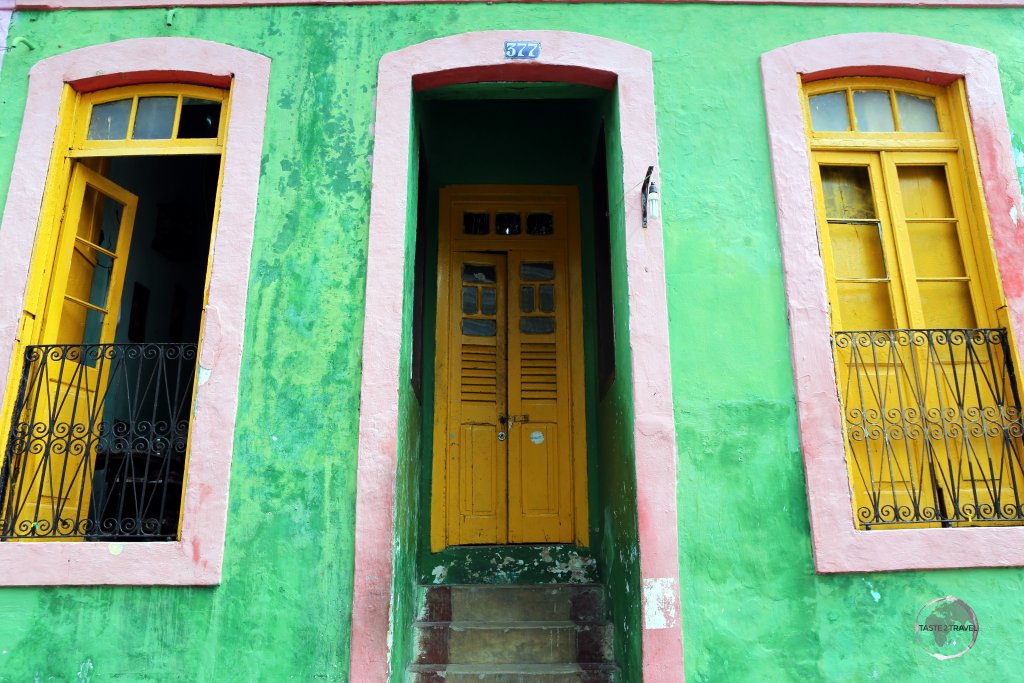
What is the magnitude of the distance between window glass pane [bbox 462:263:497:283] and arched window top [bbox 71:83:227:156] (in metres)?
2.17

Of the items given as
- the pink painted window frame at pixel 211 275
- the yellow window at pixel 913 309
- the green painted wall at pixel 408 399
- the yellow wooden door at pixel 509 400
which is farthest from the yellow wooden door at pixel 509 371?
the yellow window at pixel 913 309

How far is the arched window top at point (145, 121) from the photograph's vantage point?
5.09 m

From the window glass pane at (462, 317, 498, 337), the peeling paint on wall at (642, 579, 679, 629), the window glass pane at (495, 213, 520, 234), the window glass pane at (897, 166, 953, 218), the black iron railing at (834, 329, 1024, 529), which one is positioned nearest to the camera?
the peeling paint on wall at (642, 579, 679, 629)

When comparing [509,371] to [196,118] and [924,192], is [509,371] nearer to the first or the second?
[196,118]

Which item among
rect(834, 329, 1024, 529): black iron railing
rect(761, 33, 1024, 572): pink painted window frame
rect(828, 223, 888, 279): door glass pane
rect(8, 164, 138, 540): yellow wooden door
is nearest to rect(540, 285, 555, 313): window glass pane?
rect(761, 33, 1024, 572): pink painted window frame

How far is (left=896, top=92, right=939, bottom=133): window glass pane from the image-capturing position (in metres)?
5.16

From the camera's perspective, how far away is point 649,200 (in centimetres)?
471

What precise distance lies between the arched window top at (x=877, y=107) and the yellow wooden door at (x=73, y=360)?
474 cm

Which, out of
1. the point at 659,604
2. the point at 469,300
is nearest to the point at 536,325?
the point at 469,300

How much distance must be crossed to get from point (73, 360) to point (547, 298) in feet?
11.2

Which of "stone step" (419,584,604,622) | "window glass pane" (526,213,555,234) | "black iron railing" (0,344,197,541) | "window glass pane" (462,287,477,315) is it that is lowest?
"stone step" (419,584,604,622)

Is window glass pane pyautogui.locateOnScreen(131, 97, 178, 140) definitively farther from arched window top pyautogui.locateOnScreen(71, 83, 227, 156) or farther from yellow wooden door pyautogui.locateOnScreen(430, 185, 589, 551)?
yellow wooden door pyautogui.locateOnScreen(430, 185, 589, 551)

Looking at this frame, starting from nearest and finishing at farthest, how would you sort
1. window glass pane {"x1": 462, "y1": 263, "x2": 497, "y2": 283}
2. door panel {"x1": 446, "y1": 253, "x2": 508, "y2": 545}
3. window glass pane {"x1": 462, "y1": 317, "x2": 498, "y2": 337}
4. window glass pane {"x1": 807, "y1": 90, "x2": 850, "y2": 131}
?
window glass pane {"x1": 807, "y1": 90, "x2": 850, "y2": 131}
door panel {"x1": 446, "y1": 253, "x2": 508, "y2": 545}
window glass pane {"x1": 462, "y1": 317, "x2": 498, "y2": 337}
window glass pane {"x1": 462, "y1": 263, "x2": 497, "y2": 283}

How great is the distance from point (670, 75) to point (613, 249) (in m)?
1.17
